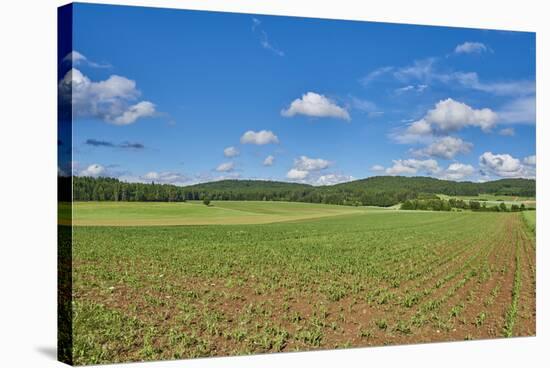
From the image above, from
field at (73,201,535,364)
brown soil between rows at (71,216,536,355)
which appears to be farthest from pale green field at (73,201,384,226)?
brown soil between rows at (71,216,536,355)

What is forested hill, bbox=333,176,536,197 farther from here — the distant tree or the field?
the field

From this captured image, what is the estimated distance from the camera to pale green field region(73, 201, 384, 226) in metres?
11.0

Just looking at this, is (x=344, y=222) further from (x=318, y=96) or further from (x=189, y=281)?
Answer: (x=189, y=281)

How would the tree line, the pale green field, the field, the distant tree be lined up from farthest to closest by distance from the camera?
the distant tree < the tree line < the pale green field < the field

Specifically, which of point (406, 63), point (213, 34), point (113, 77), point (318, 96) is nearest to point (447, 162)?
point (406, 63)

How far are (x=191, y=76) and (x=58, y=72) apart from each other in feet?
6.39

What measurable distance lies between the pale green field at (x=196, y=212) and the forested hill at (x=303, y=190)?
0.10 metres

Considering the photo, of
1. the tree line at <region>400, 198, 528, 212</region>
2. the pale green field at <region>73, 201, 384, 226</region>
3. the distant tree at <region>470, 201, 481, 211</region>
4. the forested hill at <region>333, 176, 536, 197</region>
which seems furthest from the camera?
the distant tree at <region>470, 201, 481, 211</region>

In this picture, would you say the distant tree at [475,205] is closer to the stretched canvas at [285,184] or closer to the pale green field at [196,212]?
the stretched canvas at [285,184]

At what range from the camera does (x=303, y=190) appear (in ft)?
42.1

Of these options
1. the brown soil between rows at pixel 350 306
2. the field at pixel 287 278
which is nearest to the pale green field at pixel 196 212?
the field at pixel 287 278

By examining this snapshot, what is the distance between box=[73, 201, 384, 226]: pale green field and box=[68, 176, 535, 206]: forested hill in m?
0.10

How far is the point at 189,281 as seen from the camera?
11.4 m

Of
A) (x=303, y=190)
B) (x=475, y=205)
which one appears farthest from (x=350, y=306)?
(x=475, y=205)
